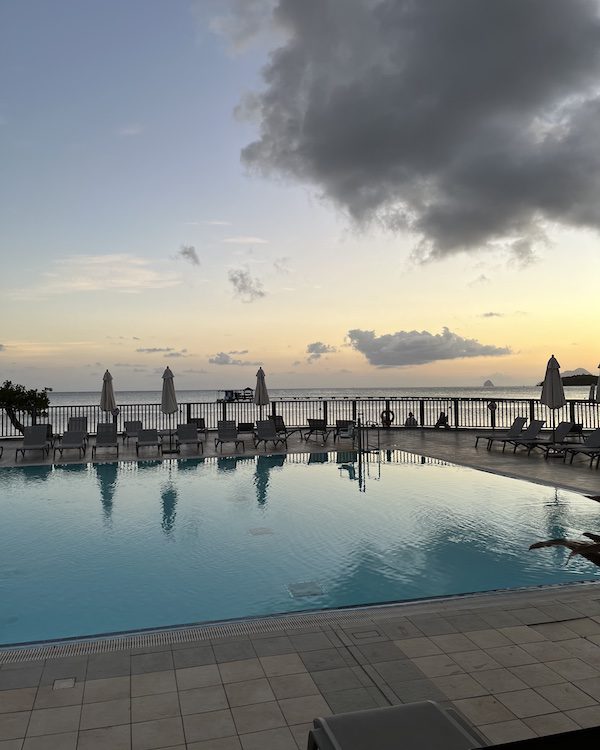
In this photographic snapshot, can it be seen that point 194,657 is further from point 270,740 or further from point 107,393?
point 107,393

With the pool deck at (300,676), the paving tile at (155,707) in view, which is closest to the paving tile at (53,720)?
the pool deck at (300,676)

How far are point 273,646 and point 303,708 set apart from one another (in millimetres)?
865

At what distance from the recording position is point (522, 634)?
4250 mm

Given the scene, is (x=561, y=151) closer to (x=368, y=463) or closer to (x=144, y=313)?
(x=368, y=463)

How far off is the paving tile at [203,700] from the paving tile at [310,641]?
75 cm

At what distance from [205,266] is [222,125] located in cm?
649

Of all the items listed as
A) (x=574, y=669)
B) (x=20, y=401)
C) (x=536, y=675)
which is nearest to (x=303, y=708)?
(x=536, y=675)

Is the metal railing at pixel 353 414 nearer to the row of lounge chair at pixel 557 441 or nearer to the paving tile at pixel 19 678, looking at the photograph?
Answer: the row of lounge chair at pixel 557 441

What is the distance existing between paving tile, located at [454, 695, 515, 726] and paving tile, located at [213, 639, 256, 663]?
4.70 feet

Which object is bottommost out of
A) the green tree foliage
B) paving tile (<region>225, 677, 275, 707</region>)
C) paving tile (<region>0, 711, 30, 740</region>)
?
paving tile (<region>225, 677, 275, 707</region>)

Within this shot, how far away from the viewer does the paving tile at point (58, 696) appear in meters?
3.32

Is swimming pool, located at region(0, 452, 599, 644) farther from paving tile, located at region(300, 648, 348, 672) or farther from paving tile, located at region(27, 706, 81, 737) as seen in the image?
paving tile, located at region(27, 706, 81, 737)

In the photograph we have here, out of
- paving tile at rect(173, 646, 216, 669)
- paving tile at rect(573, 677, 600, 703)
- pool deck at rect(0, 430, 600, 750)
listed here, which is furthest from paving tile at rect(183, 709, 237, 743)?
paving tile at rect(573, 677, 600, 703)

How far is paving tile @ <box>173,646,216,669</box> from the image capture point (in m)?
3.82
